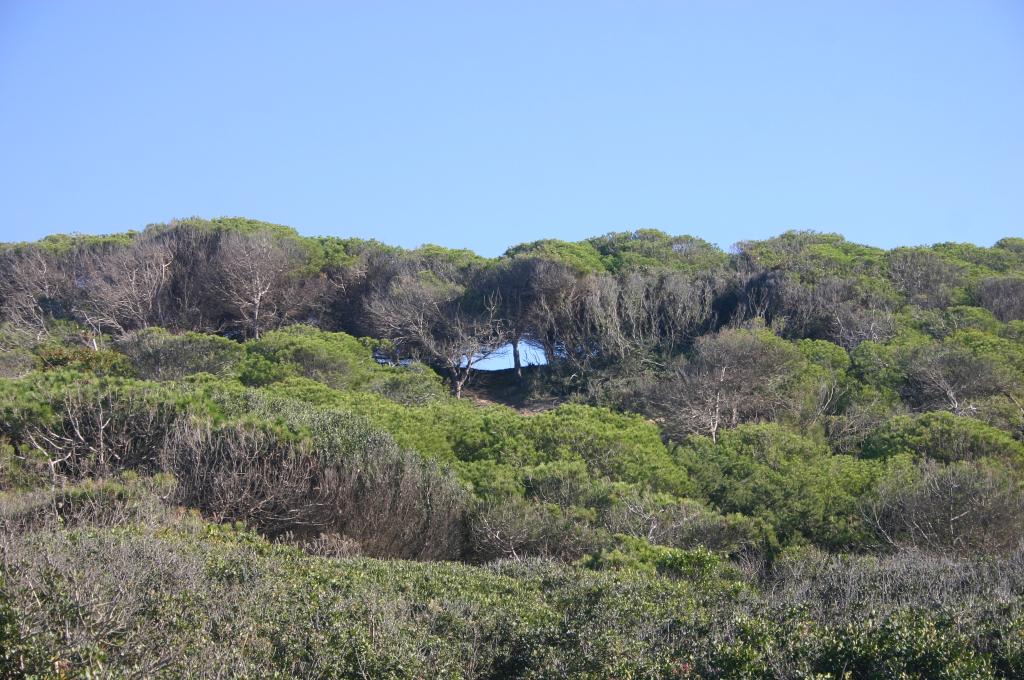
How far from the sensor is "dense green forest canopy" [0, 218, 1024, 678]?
36.4 ft

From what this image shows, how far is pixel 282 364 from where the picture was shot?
31375 millimetres

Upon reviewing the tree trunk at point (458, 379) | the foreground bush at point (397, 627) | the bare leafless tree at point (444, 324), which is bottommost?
the foreground bush at point (397, 627)

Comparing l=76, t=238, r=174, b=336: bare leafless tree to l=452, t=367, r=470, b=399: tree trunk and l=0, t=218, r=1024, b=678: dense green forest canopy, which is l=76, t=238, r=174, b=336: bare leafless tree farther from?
l=452, t=367, r=470, b=399: tree trunk

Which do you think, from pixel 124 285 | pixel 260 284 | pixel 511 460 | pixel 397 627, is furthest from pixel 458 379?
pixel 397 627

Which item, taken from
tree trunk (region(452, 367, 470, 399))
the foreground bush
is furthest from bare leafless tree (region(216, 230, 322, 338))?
the foreground bush

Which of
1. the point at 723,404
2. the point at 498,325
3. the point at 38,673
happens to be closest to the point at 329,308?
the point at 498,325

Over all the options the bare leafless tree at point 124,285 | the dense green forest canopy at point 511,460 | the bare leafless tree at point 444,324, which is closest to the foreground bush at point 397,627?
the dense green forest canopy at point 511,460

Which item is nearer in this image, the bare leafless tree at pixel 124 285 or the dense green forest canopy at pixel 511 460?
the dense green forest canopy at pixel 511 460

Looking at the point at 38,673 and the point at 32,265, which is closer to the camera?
the point at 38,673

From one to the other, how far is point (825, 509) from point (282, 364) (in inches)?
632

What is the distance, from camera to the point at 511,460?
77.6 ft

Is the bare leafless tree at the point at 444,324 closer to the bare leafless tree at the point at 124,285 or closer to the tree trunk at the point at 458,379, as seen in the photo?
the tree trunk at the point at 458,379

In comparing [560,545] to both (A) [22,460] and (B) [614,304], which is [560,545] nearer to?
(A) [22,460]

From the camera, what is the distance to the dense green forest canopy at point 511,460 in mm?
11086
